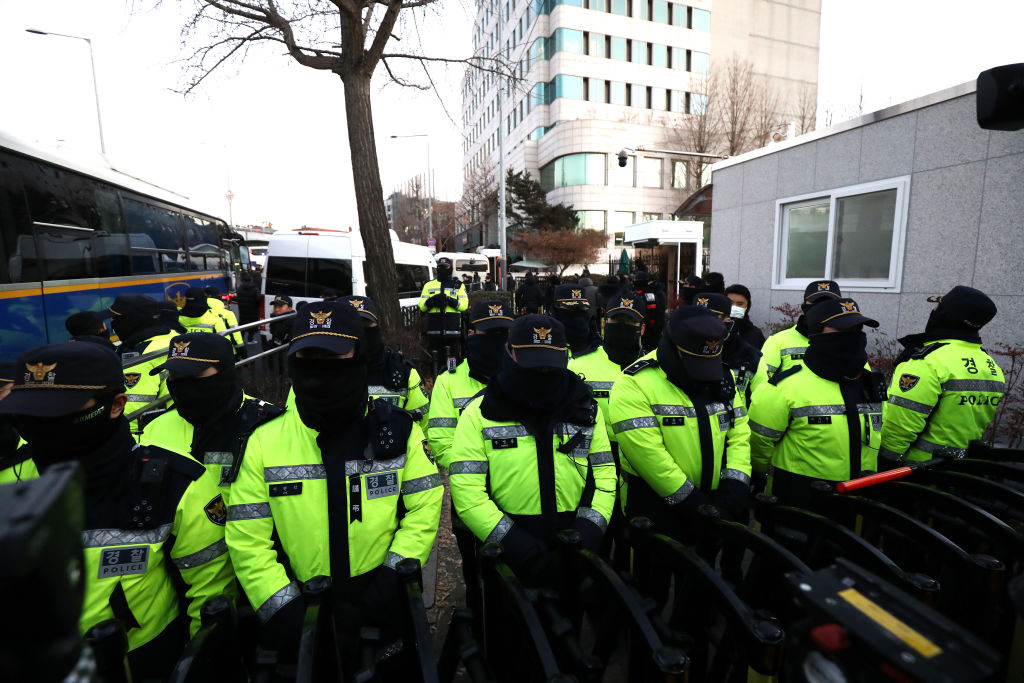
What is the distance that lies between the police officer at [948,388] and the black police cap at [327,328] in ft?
11.9

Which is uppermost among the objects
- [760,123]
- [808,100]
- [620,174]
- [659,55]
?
[659,55]

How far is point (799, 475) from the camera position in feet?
10.5

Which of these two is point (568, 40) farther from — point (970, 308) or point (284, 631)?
point (284, 631)

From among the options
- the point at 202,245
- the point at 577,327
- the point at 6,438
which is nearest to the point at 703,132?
the point at 202,245

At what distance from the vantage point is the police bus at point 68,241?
587 centimetres

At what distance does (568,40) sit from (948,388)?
4526 centimetres

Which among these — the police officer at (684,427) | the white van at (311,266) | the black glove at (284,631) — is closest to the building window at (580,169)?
the white van at (311,266)

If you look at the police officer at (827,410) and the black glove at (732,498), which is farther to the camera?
the police officer at (827,410)

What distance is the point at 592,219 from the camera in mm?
42188

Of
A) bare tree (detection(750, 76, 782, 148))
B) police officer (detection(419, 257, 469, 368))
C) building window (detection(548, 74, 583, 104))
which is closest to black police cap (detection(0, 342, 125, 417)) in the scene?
police officer (detection(419, 257, 469, 368))

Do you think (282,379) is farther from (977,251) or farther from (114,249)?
(977,251)

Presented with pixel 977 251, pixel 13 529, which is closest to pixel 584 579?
pixel 13 529

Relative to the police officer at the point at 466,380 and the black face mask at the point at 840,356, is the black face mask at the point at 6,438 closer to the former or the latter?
the police officer at the point at 466,380

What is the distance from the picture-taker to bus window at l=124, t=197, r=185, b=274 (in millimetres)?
8609
